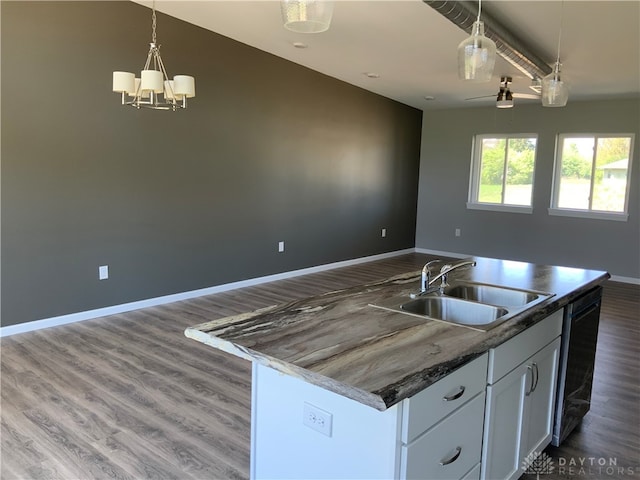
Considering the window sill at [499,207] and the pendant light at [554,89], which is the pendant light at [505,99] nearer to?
the pendant light at [554,89]

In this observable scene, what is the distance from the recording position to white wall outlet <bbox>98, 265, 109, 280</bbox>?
4422 millimetres

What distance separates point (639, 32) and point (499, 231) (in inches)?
170

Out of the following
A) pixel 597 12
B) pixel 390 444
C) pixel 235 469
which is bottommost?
pixel 235 469

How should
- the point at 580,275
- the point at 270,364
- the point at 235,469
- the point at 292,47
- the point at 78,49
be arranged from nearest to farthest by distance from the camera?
the point at 270,364
the point at 235,469
the point at 580,275
the point at 78,49
the point at 292,47

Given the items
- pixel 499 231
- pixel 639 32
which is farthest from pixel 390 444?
pixel 499 231

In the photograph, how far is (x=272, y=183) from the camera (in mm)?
6012

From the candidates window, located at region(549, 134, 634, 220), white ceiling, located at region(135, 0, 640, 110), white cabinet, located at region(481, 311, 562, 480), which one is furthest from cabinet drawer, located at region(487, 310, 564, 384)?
window, located at region(549, 134, 634, 220)

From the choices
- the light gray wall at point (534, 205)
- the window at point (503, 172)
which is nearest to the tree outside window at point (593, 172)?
the light gray wall at point (534, 205)

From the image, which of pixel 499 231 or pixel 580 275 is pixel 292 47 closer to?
pixel 580 275

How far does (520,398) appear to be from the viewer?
1928 millimetres

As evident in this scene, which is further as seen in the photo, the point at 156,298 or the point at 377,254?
the point at 377,254

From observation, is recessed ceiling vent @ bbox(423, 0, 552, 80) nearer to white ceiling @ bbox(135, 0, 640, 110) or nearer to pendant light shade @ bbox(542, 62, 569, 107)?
white ceiling @ bbox(135, 0, 640, 110)

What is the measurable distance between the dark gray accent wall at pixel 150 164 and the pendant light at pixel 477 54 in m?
3.27

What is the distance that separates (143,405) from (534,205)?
686 cm
